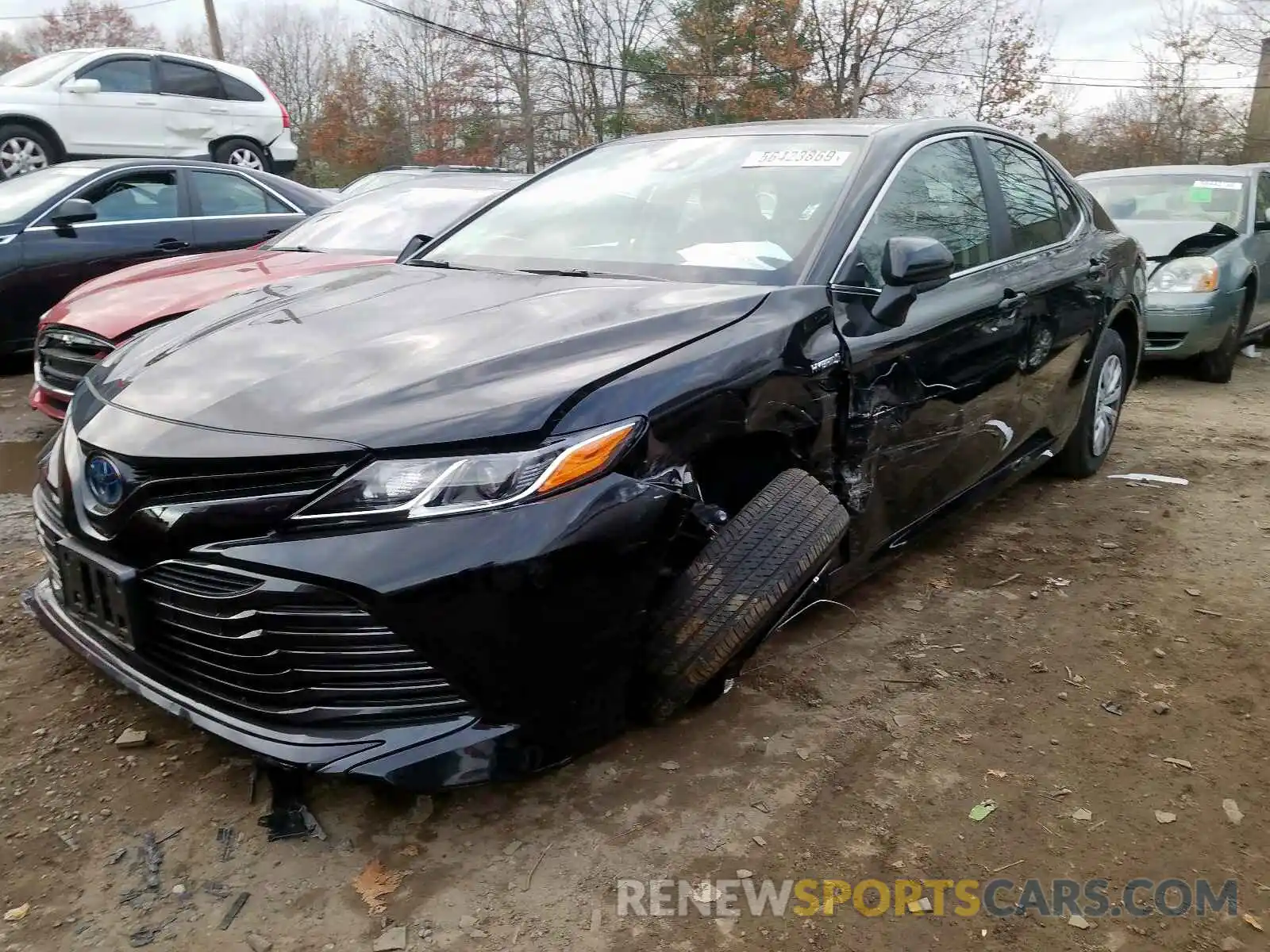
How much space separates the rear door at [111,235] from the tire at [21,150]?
4.41m

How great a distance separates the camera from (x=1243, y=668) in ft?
9.62

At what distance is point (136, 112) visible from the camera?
36.9ft

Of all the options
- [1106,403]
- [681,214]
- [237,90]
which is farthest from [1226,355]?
[237,90]

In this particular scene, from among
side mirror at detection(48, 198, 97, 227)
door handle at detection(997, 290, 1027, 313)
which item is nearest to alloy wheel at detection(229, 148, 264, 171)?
side mirror at detection(48, 198, 97, 227)

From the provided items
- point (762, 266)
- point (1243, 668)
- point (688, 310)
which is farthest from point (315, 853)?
point (1243, 668)

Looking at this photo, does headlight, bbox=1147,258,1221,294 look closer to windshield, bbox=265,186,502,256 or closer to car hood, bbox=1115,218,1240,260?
car hood, bbox=1115,218,1240,260

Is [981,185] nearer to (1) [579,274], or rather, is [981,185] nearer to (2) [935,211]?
(2) [935,211]

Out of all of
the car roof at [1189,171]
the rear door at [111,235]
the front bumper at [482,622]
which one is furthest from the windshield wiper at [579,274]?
the car roof at [1189,171]

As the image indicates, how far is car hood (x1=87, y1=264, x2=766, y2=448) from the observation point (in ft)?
6.32

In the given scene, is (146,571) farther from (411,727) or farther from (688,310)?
(688,310)

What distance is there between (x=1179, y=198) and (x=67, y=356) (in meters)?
8.13

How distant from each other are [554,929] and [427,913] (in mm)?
253

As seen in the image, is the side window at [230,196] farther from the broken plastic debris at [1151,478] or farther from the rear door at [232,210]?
the broken plastic debris at [1151,478]

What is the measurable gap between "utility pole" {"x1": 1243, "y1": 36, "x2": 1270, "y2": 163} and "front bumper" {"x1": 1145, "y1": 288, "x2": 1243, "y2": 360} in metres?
30.4
